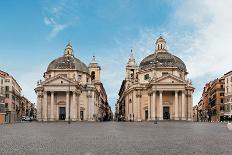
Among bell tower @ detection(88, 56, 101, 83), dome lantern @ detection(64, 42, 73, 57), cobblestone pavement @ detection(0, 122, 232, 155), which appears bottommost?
cobblestone pavement @ detection(0, 122, 232, 155)

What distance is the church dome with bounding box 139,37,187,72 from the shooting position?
103 metres

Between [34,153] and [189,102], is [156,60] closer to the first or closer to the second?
[189,102]

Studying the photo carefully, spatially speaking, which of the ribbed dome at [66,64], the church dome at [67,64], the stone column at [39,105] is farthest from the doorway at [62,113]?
the ribbed dome at [66,64]

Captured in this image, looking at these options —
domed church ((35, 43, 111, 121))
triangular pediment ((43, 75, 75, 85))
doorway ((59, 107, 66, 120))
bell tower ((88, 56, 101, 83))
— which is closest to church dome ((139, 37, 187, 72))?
domed church ((35, 43, 111, 121))

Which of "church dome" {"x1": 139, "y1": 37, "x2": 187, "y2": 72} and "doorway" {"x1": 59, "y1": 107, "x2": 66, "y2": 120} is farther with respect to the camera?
"church dome" {"x1": 139, "y1": 37, "x2": 187, "y2": 72}

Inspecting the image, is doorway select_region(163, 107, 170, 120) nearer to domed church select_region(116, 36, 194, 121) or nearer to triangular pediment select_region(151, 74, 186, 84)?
domed church select_region(116, 36, 194, 121)

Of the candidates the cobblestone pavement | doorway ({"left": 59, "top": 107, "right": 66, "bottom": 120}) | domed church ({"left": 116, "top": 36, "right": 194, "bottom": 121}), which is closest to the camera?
the cobblestone pavement

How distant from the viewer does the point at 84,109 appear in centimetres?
10488

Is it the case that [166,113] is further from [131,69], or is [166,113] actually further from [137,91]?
[131,69]

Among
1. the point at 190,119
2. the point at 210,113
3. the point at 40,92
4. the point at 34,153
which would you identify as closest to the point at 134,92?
the point at 190,119

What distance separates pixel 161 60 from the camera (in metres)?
104

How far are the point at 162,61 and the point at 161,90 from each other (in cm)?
1117

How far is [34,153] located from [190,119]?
85.4m

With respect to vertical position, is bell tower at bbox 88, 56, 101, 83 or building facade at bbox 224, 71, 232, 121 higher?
bell tower at bbox 88, 56, 101, 83
